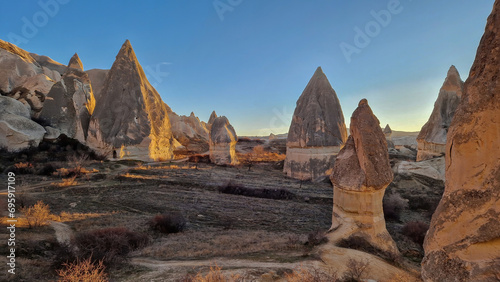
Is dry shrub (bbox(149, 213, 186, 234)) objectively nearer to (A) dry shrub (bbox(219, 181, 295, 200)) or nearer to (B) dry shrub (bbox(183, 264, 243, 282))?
(B) dry shrub (bbox(183, 264, 243, 282))

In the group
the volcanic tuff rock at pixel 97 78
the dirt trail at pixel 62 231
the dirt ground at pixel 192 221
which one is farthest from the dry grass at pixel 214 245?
the volcanic tuff rock at pixel 97 78

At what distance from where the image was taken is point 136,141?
17906 mm

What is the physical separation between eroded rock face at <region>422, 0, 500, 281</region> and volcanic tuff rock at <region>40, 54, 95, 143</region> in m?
21.9

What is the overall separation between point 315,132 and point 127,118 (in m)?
14.1

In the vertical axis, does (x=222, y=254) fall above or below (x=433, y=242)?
below

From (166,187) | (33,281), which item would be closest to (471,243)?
(33,281)

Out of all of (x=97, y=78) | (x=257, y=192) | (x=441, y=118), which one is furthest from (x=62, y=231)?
(x=97, y=78)

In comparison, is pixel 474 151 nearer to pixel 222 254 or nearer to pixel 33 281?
pixel 222 254

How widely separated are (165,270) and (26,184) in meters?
9.72

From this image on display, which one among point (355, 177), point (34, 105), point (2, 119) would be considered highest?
Answer: point (34, 105)

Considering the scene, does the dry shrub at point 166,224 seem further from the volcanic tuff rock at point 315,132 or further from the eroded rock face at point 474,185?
the volcanic tuff rock at point 315,132

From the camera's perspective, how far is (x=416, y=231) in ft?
24.3

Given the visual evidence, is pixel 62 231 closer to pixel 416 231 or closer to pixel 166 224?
pixel 166 224

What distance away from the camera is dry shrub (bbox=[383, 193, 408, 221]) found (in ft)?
31.1
